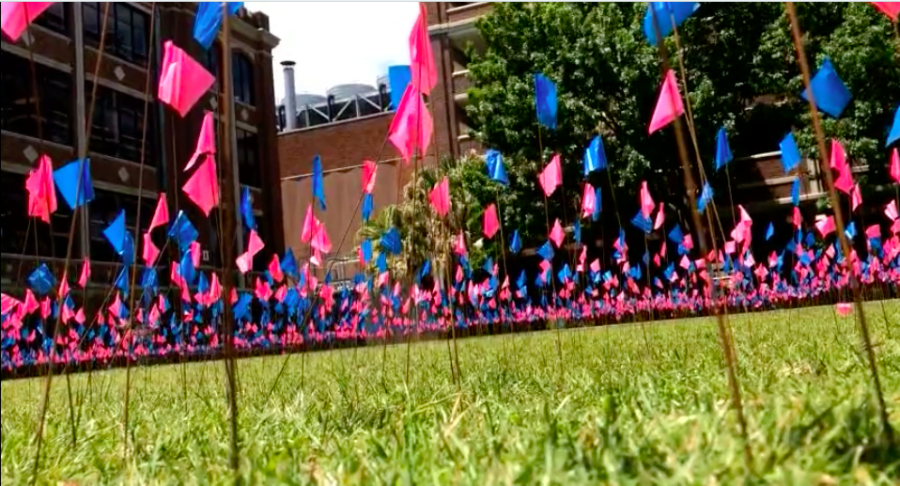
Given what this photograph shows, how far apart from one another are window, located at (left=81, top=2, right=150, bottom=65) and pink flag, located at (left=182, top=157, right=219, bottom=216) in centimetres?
2108

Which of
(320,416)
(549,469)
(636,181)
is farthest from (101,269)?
(549,469)

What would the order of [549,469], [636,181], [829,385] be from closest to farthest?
[549,469]
[829,385]
[636,181]

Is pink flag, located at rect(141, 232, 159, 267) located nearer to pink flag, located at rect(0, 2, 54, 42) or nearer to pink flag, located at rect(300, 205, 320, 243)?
pink flag, located at rect(300, 205, 320, 243)


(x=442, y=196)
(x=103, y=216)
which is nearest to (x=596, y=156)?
(x=442, y=196)

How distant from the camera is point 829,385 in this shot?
2.96 m

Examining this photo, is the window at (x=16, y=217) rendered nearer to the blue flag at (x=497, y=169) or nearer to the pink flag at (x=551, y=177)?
the blue flag at (x=497, y=169)

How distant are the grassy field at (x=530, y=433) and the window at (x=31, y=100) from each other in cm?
1802

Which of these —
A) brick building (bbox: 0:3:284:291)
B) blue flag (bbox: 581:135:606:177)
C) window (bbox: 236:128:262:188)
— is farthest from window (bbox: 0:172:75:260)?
blue flag (bbox: 581:135:606:177)

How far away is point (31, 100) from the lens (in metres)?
21.2

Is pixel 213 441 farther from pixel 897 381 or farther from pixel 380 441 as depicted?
pixel 897 381

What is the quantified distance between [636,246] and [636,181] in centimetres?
351

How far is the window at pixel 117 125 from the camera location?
2353 cm

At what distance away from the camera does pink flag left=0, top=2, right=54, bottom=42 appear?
8.96 ft

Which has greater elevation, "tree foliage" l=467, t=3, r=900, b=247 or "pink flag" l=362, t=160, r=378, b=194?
"tree foliage" l=467, t=3, r=900, b=247
